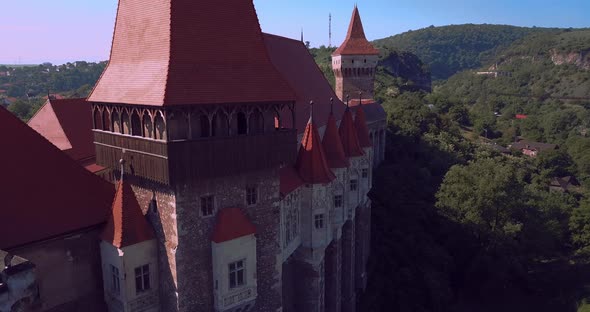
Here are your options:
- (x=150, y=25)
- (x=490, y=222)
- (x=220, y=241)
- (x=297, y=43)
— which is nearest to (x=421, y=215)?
(x=490, y=222)

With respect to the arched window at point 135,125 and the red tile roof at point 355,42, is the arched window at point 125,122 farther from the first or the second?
the red tile roof at point 355,42

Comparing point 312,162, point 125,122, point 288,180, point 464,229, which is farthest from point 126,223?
point 464,229

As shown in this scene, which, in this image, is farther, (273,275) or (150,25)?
(273,275)

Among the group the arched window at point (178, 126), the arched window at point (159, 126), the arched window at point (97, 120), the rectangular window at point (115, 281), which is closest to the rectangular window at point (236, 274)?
the rectangular window at point (115, 281)

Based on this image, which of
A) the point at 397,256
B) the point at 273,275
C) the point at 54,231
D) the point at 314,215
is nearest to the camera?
the point at 54,231

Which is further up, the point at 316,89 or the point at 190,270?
the point at 316,89

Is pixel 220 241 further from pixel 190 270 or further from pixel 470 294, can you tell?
pixel 470 294

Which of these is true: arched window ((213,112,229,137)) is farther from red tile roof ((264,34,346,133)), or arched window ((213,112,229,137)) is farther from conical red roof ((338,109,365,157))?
conical red roof ((338,109,365,157))
